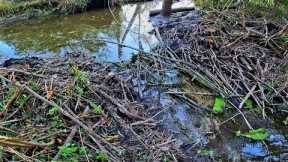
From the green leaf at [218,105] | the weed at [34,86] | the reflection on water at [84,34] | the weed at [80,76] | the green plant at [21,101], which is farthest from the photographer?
the reflection on water at [84,34]

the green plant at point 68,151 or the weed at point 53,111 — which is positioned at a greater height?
the weed at point 53,111

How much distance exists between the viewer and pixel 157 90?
6.69m

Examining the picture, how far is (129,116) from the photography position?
5488 millimetres

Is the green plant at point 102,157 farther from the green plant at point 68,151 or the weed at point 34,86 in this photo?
the weed at point 34,86

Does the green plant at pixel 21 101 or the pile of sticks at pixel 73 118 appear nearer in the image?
the pile of sticks at pixel 73 118

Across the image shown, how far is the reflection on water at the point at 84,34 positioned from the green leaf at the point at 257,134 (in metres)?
3.09

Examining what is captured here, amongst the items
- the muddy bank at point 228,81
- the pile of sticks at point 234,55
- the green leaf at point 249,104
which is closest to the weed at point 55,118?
the muddy bank at point 228,81

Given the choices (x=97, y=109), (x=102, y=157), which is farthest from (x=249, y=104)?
(x=102, y=157)

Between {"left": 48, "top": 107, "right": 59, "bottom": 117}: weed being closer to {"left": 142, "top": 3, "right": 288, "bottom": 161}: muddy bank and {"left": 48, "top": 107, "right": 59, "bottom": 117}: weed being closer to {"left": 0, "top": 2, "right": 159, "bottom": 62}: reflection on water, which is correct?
{"left": 142, "top": 3, "right": 288, "bottom": 161}: muddy bank

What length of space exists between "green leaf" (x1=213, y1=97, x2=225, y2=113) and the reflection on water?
2.31 m

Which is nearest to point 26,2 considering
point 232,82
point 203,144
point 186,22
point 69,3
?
point 69,3

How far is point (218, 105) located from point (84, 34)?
4.31 meters

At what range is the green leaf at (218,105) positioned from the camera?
618 centimetres

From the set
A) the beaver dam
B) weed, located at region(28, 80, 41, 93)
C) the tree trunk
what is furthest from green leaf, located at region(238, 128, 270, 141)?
the tree trunk
